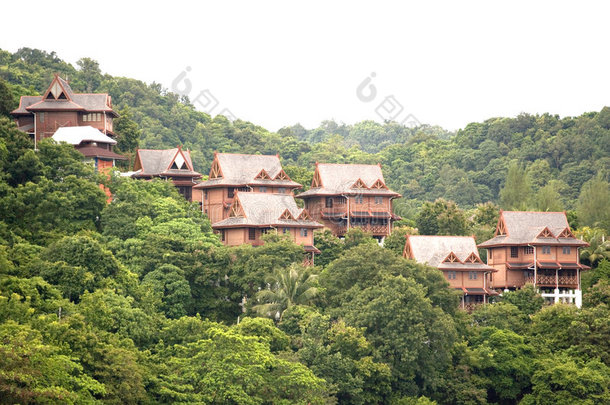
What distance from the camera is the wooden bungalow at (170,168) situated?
68188 millimetres

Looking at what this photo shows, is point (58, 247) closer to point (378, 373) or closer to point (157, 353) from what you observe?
point (157, 353)

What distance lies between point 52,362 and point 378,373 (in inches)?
626

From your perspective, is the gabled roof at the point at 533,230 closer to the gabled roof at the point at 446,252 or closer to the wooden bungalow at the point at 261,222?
the gabled roof at the point at 446,252

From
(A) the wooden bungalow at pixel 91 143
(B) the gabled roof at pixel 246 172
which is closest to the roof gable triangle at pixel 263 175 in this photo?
(B) the gabled roof at pixel 246 172

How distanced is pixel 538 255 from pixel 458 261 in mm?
4995

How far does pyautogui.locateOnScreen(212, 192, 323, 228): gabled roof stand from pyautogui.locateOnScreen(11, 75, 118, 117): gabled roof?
10.9 metres

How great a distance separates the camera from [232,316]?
55000 mm

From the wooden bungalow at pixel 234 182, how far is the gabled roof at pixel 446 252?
1022 centimetres

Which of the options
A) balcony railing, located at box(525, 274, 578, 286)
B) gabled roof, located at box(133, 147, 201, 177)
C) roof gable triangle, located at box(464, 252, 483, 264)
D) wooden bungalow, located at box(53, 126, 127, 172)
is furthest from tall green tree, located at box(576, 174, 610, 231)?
wooden bungalow, located at box(53, 126, 127, 172)

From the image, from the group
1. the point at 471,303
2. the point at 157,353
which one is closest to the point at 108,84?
the point at 471,303

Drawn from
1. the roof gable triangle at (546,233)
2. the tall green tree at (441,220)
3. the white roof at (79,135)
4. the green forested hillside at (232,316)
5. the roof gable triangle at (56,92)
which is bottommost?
the green forested hillside at (232,316)

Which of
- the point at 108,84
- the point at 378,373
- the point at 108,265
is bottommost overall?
the point at 378,373

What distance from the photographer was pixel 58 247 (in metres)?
48.5

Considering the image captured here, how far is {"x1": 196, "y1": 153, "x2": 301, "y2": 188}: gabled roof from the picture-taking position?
218 ft
